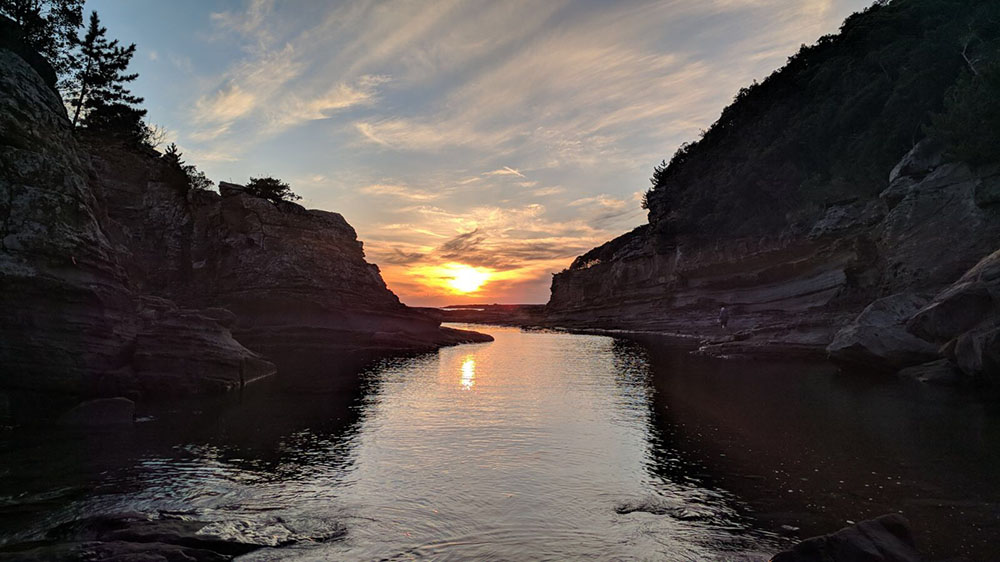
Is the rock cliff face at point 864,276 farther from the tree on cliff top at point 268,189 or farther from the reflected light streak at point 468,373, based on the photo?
the tree on cliff top at point 268,189

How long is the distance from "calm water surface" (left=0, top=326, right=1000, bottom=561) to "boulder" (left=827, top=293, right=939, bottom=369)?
19.2ft

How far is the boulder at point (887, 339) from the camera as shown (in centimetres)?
3244

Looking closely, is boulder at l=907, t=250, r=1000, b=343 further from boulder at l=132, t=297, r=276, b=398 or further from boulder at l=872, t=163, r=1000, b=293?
boulder at l=132, t=297, r=276, b=398

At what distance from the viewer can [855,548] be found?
29.2 feet

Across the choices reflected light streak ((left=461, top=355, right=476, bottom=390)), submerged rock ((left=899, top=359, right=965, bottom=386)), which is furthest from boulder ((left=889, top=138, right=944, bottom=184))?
reflected light streak ((left=461, top=355, right=476, bottom=390))

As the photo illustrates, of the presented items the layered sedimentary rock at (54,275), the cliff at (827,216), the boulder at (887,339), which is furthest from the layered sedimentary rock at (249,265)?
the boulder at (887,339)

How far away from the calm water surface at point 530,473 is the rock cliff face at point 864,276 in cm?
630

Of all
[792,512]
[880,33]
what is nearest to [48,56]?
[792,512]

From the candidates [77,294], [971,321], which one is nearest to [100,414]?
[77,294]

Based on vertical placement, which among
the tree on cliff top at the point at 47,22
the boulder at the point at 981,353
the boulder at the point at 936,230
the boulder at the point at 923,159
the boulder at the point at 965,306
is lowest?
the boulder at the point at 981,353

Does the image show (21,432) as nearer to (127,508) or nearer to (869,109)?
(127,508)

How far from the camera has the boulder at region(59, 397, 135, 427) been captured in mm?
20891

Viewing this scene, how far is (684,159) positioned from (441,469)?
11144cm

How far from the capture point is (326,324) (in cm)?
6172
